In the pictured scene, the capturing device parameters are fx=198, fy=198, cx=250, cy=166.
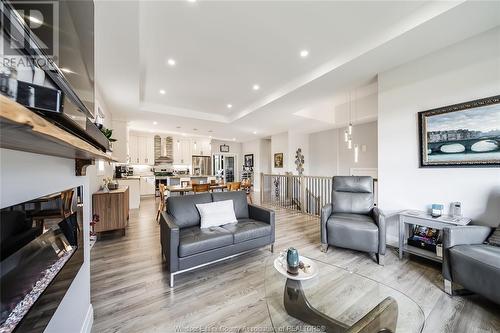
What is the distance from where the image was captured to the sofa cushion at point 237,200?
3017mm

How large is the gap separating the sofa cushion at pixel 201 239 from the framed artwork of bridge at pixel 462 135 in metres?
2.88

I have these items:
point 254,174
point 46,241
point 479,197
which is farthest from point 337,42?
point 254,174

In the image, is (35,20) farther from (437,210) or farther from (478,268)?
(437,210)

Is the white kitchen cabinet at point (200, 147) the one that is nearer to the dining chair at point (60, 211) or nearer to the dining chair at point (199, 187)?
the dining chair at point (199, 187)

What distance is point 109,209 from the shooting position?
3.32m

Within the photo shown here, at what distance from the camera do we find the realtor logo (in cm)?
52

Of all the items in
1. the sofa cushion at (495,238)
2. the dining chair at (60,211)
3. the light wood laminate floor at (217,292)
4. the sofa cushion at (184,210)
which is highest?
the dining chair at (60,211)

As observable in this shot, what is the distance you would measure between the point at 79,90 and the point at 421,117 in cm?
373

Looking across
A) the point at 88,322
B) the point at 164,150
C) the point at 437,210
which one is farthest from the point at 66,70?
the point at 164,150

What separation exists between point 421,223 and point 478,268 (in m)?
0.78

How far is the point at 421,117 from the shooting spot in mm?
2760

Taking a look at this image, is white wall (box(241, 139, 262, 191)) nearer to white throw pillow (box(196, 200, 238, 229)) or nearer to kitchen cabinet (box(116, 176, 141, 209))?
kitchen cabinet (box(116, 176, 141, 209))

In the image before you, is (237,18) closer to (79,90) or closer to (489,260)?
(79,90)

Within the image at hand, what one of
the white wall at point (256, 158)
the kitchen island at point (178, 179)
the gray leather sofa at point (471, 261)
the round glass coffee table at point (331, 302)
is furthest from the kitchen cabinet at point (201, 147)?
the gray leather sofa at point (471, 261)
